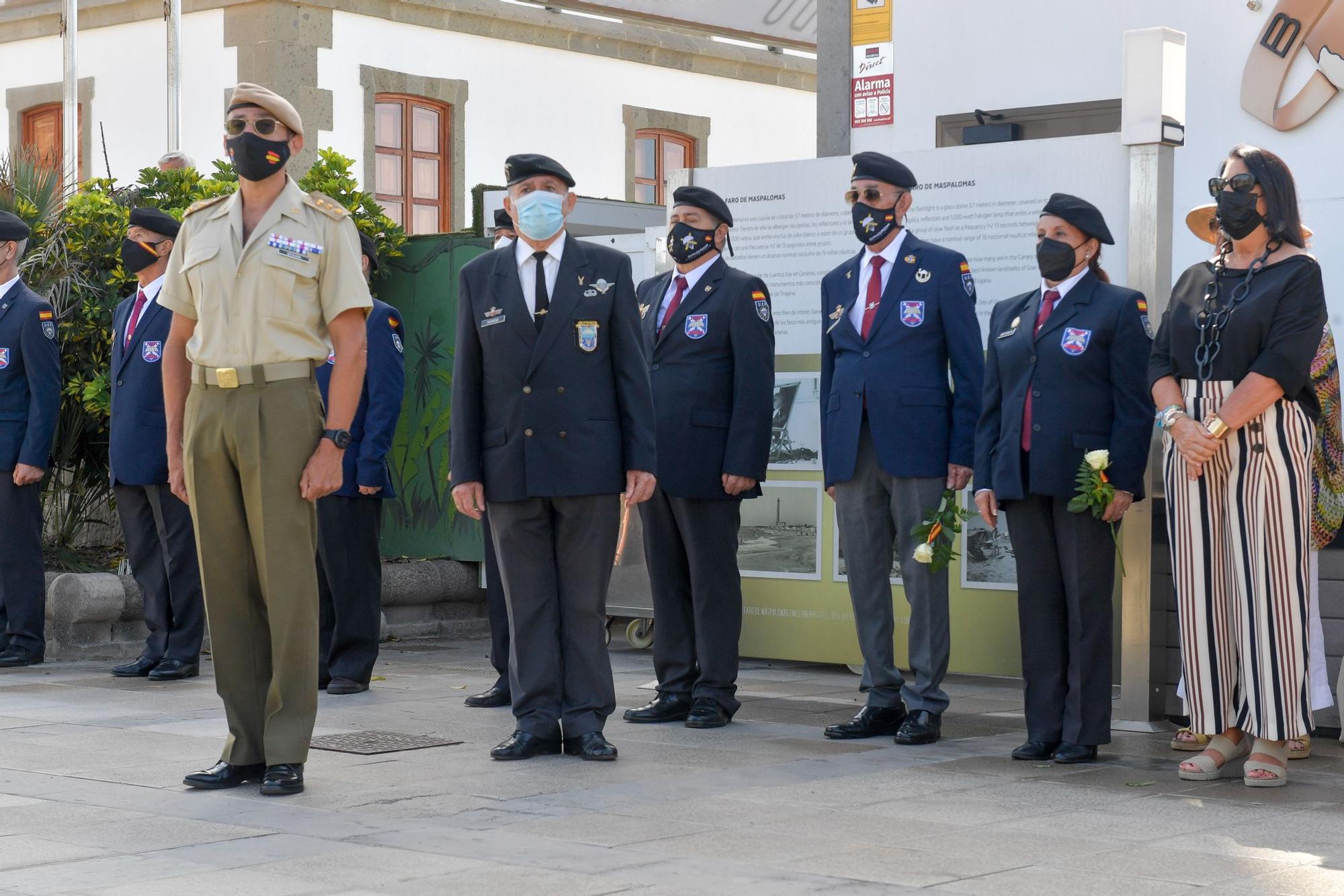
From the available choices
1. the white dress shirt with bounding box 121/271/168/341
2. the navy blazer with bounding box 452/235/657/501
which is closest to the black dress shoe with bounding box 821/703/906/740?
the navy blazer with bounding box 452/235/657/501

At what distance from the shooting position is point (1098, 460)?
6.53m

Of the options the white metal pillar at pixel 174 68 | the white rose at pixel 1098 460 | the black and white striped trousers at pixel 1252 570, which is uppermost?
the white metal pillar at pixel 174 68

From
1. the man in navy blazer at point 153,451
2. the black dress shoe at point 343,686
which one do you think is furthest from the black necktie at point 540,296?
the man in navy blazer at point 153,451

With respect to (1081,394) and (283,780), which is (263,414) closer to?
(283,780)

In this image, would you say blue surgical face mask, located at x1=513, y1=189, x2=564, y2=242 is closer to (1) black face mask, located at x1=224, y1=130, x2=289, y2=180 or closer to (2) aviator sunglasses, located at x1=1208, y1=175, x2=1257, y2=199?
(1) black face mask, located at x1=224, y1=130, x2=289, y2=180

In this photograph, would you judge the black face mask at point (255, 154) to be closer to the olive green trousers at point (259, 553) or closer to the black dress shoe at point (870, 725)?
the olive green trousers at point (259, 553)

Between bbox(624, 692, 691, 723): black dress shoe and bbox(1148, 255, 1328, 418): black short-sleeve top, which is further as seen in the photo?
bbox(624, 692, 691, 723): black dress shoe

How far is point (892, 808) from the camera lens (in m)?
5.64

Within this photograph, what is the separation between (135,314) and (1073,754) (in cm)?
484

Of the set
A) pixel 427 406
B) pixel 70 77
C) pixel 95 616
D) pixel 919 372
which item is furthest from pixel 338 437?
pixel 70 77

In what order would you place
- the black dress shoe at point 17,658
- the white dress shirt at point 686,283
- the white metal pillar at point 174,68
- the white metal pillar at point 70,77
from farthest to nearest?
the white metal pillar at point 70,77 < the white metal pillar at point 174,68 < the black dress shoe at point 17,658 < the white dress shirt at point 686,283

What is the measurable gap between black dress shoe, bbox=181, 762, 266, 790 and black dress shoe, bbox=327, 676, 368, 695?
245cm

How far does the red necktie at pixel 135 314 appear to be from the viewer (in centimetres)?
906

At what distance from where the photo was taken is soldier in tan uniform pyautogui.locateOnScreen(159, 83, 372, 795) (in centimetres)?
587
